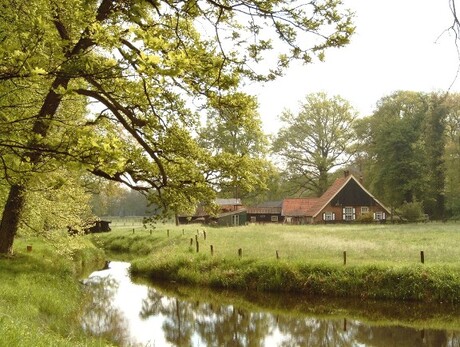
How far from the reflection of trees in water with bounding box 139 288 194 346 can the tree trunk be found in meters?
5.77

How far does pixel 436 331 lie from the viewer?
557 inches

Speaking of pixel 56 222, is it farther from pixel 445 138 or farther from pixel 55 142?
pixel 445 138

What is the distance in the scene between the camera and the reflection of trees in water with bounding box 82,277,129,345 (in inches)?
542

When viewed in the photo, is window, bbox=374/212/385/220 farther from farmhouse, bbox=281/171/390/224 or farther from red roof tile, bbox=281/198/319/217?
red roof tile, bbox=281/198/319/217

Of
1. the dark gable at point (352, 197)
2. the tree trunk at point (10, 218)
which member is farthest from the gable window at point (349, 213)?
the tree trunk at point (10, 218)

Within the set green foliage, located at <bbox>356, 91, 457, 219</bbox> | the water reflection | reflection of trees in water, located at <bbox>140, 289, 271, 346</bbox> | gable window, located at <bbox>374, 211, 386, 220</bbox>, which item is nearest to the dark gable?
gable window, located at <bbox>374, 211, 386, 220</bbox>

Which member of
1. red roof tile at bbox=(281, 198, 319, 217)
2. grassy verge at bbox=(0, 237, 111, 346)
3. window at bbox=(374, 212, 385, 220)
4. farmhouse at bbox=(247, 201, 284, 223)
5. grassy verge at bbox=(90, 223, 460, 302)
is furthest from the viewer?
farmhouse at bbox=(247, 201, 284, 223)

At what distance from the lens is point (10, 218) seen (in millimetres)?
15633

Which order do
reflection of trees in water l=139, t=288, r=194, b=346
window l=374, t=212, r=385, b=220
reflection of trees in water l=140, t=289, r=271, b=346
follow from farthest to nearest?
window l=374, t=212, r=385, b=220 → reflection of trees in water l=139, t=288, r=194, b=346 → reflection of trees in water l=140, t=289, r=271, b=346

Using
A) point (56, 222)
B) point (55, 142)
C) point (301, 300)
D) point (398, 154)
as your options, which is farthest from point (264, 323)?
point (398, 154)

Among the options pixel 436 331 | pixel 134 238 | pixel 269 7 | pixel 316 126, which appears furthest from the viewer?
pixel 316 126

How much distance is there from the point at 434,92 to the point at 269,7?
5619 cm

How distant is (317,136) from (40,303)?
180 feet

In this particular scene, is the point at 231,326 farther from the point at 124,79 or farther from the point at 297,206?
the point at 297,206
